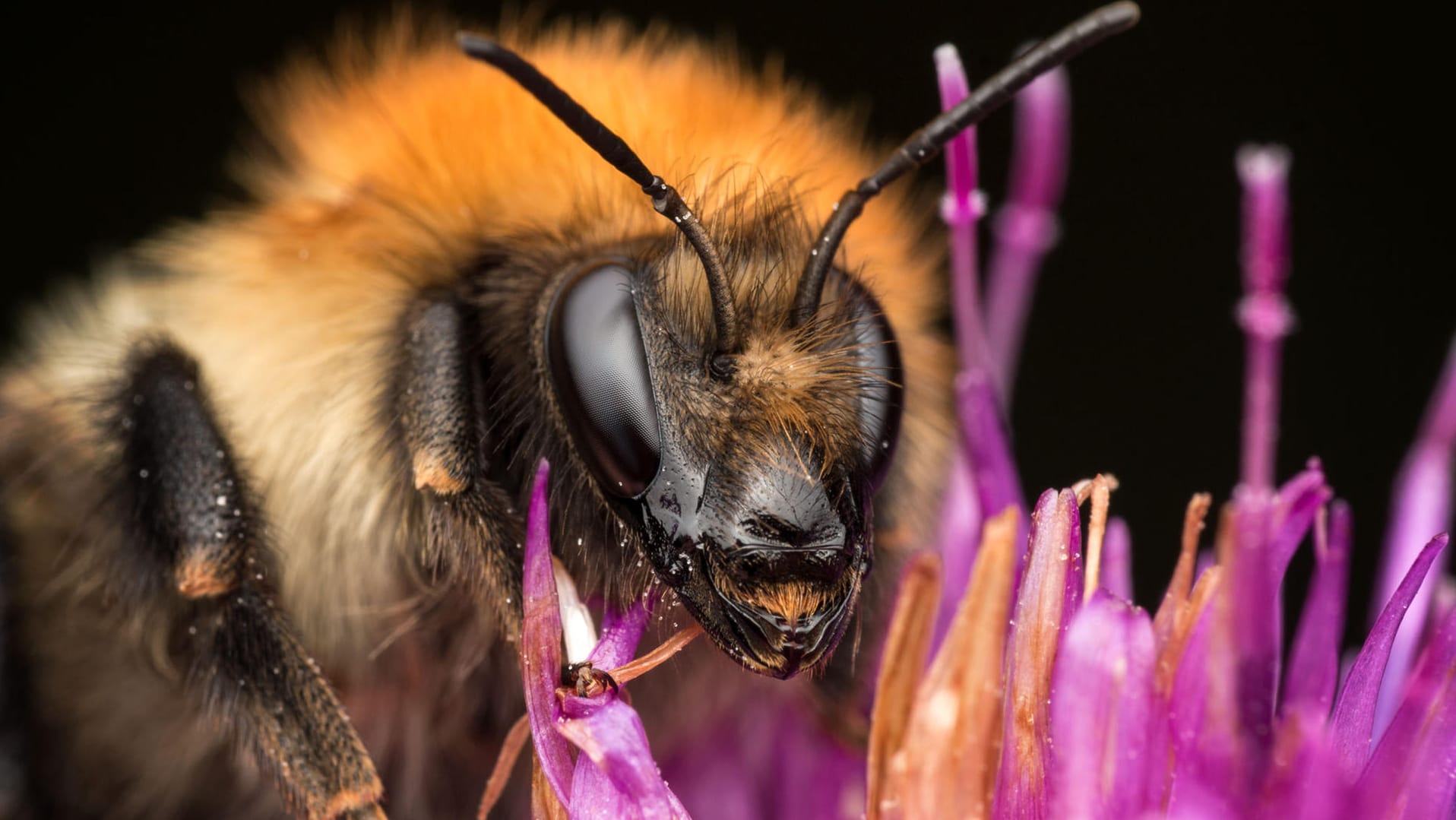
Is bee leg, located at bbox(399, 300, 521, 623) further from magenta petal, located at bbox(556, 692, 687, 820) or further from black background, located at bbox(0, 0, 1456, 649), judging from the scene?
black background, located at bbox(0, 0, 1456, 649)

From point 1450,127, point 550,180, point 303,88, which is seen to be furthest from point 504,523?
point 1450,127

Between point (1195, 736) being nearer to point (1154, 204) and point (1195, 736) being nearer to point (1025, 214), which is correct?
point (1025, 214)

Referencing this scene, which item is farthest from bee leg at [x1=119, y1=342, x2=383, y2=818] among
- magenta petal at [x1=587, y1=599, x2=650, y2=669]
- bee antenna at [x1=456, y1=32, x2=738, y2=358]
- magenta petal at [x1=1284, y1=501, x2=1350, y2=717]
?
magenta petal at [x1=1284, y1=501, x2=1350, y2=717]

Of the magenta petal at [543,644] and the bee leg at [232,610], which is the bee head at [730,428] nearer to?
the magenta petal at [543,644]

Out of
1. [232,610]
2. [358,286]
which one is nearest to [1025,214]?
[358,286]

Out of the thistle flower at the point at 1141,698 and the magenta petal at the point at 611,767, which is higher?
the thistle flower at the point at 1141,698

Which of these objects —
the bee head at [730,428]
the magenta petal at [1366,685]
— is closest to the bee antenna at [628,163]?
the bee head at [730,428]
